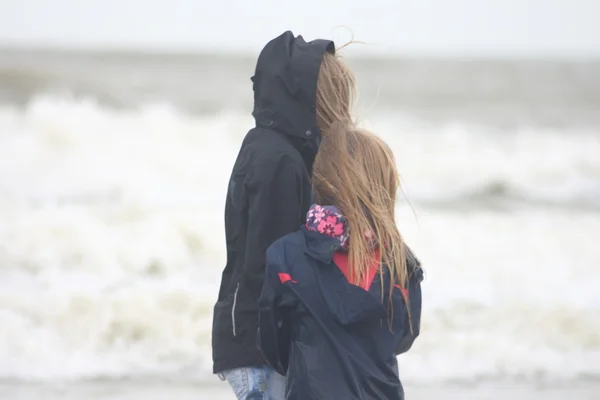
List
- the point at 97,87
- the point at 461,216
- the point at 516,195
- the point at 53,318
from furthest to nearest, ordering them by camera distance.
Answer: the point at 97,87 → the point at 516,195 → the point at 461,216 → the point at 53,318

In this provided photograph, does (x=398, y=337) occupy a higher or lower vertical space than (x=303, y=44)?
lower

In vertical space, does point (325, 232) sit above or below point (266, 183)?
below

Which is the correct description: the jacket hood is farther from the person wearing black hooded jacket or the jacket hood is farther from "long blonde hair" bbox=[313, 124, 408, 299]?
"long blonde hair" bbox=[313, 124, 408, 299]

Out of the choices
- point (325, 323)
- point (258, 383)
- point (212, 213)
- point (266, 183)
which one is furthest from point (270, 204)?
point (212, 213)

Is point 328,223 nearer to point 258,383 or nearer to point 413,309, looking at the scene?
point 413,309

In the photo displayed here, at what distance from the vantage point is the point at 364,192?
2.03 m

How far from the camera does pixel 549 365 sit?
222 inches

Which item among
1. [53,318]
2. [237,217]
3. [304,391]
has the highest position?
[53,318]

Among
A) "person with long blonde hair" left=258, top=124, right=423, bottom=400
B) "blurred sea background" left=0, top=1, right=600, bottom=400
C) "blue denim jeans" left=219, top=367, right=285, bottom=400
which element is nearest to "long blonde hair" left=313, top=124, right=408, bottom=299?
"person with long blonde hair" left=258, top=124, right=423, bottom=400

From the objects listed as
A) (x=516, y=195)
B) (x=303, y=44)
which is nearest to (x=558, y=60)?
(x=516, y=195)

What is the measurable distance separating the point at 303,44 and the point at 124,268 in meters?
5.90

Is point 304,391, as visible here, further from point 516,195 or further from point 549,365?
point 516,195

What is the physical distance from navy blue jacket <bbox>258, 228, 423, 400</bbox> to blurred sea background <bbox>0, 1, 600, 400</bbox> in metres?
0.93

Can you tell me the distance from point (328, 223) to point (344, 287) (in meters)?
0.14
